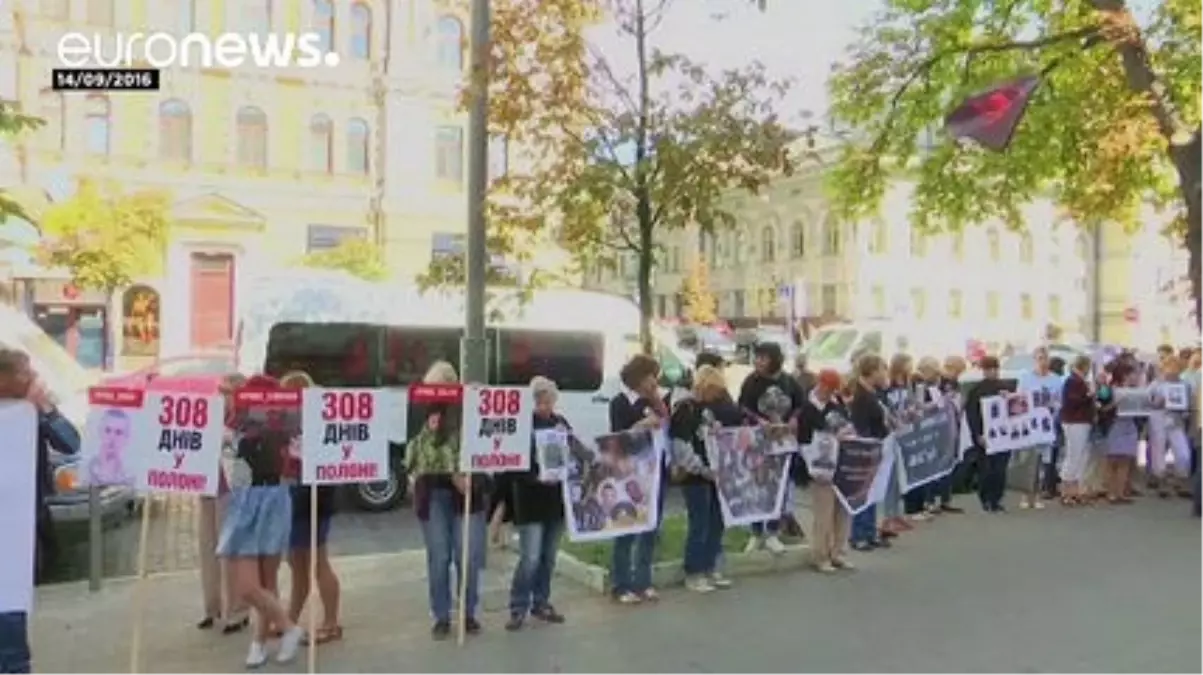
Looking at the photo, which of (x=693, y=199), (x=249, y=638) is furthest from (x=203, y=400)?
(x=693, y=199)

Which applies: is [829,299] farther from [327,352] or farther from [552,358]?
[327,352]

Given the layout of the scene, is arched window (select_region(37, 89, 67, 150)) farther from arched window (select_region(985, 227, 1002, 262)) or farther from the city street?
arched window (select_region(985, 227, 1002, 262))

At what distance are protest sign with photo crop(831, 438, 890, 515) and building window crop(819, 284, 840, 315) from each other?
5944 centimetres

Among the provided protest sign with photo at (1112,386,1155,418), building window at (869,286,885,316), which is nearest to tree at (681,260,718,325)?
building window at (869,286,885,316)

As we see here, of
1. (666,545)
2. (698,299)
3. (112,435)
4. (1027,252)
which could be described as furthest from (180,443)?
(1027,252)

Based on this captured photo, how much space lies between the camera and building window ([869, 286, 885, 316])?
6831 centimetres

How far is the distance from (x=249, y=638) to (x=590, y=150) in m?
4.58

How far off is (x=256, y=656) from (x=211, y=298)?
39.0 meters

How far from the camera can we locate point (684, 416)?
8.99m

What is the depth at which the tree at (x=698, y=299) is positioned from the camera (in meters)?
66.4

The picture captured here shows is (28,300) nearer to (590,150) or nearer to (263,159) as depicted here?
(263,159)

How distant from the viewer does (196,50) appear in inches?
1745

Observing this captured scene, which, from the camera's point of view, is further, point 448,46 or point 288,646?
point 448,46

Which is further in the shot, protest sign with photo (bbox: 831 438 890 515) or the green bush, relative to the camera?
protest sign with photo (bbox: 831 438 890 515)
